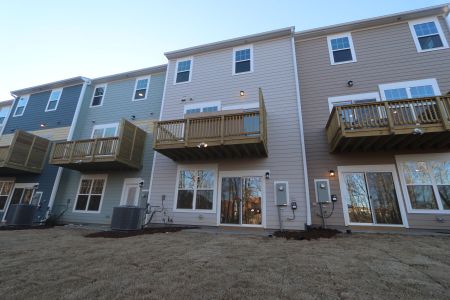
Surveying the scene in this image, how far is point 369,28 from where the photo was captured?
922 centimetres

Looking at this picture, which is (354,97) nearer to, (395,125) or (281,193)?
(395,125)

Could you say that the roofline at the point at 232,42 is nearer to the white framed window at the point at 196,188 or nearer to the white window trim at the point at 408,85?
the white window trim at the point at 408,85

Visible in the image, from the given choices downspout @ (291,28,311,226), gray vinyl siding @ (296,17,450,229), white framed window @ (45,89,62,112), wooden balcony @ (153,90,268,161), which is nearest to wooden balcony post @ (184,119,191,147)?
wooden balcony @ (153,90,268,161)

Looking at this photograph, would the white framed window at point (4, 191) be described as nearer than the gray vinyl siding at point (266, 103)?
No

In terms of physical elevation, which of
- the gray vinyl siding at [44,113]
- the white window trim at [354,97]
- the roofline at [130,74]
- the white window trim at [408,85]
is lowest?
the white window trim at [354,97]

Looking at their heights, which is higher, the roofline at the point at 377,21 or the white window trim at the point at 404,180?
the roofline at the point at 377,21

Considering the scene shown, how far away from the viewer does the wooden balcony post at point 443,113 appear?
5832 millimetres

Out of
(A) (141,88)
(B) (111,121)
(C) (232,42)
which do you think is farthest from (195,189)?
(A) (141,88)

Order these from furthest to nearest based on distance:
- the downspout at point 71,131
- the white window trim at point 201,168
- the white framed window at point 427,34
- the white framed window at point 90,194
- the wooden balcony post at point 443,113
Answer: the downspout at point 71,131, the white framed window at point 90,194, the white window trim at point 201,168, the white framed window at point 427,34, the wooden balcony post at point 443,113

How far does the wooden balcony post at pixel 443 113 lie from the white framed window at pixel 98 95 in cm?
1614

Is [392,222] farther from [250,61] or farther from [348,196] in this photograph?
[250,61]

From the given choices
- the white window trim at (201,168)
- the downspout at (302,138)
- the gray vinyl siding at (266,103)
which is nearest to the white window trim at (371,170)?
the downspout at (302,138)

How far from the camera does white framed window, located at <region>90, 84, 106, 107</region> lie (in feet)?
43.0

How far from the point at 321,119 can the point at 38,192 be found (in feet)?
51.2
